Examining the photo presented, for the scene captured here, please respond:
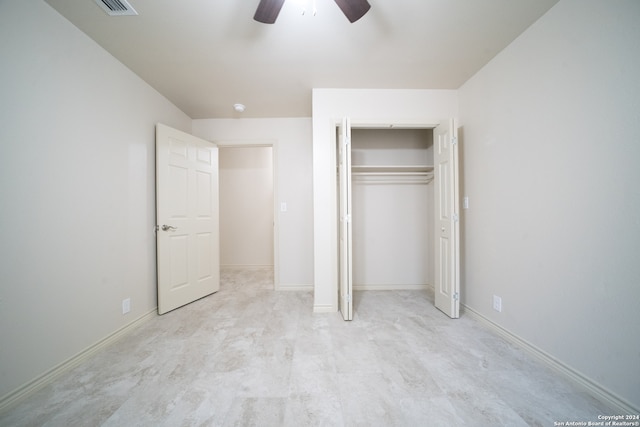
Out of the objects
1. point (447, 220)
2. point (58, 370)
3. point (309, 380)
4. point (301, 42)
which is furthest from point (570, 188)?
point (58, 370)

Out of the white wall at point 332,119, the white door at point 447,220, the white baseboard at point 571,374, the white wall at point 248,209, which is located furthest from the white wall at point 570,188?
the white wall at point 248,209

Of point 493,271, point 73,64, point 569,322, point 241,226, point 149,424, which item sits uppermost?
point 73,64

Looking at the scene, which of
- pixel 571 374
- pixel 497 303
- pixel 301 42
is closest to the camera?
pixel 571 374

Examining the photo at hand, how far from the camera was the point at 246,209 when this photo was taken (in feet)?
14.4

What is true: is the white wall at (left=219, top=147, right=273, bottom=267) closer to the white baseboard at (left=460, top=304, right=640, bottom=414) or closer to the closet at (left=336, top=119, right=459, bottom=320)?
the closet at (left=336, top=119, right=459, bottom=320)

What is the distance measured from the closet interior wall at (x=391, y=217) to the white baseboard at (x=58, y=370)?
8.20 ft

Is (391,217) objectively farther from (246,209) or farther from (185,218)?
(246,209)

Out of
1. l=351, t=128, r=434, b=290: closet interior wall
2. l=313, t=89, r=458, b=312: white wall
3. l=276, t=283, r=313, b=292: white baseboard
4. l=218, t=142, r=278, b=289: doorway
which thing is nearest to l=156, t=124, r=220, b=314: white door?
l=276, t=283, r=313, b=292: white baseboard

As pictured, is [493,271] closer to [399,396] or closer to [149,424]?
[399,396]

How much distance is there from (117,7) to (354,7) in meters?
1.54

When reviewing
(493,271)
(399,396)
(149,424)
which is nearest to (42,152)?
(149,424)

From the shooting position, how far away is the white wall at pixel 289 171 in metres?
3.19

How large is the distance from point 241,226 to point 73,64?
3099 mm

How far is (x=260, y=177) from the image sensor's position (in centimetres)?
437
